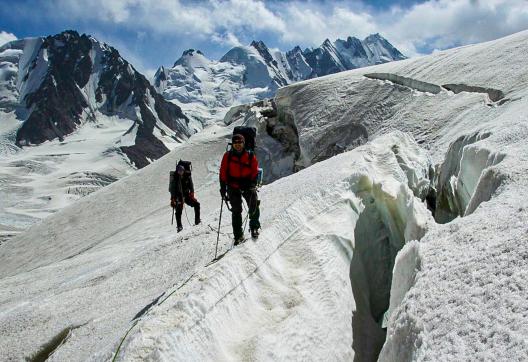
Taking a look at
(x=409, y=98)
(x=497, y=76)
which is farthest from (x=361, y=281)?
(x=409, y=98)

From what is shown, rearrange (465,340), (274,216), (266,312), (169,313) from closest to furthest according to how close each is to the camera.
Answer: (465,340)
(169,313)
(266,312)
(274,216)

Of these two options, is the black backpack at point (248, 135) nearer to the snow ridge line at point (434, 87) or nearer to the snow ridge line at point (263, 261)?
the snow ridge line at point (263, 261)

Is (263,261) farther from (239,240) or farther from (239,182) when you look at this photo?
(239,182)

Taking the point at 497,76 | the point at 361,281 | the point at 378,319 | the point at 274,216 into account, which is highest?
the point at 497,76

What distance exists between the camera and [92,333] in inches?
291

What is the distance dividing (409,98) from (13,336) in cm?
2645

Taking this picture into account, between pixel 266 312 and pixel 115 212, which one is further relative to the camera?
pixel 115 212

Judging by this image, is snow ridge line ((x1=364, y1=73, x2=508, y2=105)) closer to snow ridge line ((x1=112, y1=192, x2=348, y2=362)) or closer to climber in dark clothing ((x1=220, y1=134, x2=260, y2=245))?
snow ridge line ((x1=112, y1=192, x2=348, y2=362))

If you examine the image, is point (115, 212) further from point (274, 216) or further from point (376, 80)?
point (274, 216)

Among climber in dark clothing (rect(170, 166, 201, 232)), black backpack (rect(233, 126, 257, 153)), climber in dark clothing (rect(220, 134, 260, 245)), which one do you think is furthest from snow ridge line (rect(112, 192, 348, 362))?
climber in dark clothing (rect(170, 166, 201, 232))

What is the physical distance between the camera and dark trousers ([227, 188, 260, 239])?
8.23 metres

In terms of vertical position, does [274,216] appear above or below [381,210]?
above

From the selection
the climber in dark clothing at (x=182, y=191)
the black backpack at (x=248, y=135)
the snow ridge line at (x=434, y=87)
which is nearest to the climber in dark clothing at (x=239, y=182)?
the black backpack at (x=248, y=135)

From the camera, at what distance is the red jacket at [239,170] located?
8.14 metres
